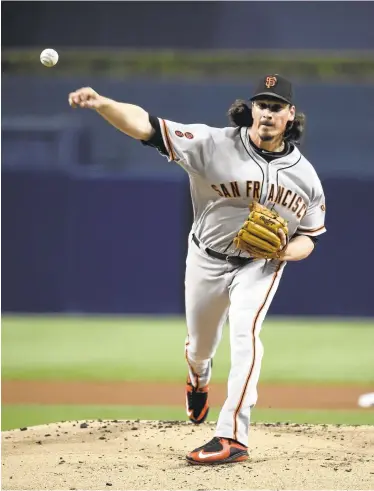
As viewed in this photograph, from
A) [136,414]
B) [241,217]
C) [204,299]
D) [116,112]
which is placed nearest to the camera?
[116,112]

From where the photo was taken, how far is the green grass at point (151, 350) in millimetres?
6817

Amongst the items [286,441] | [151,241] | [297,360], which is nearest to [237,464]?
[286,441]

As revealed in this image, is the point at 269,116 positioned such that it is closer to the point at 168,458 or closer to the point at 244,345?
the point at 244,345

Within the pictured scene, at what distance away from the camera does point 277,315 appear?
32.6ft

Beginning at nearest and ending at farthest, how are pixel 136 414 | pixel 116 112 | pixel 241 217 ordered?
pixel 116 112
pixel 241 217
pixel 136 414

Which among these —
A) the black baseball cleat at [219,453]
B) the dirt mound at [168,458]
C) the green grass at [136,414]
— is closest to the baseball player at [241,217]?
the black baseball cleat at [219,453]

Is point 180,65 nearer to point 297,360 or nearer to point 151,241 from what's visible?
point 151,241

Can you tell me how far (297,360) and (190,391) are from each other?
3.20 meters

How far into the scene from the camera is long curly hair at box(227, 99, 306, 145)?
383 cm

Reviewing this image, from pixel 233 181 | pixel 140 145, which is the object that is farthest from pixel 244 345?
pixel 140 145

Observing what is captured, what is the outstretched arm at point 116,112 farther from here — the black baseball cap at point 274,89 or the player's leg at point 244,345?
the player's leg at point 244,345

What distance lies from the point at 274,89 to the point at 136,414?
8.32ft

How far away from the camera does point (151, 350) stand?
7.99 m

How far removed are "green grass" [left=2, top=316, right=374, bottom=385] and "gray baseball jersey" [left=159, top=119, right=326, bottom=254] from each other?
288 cm
